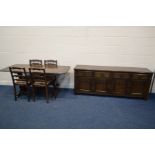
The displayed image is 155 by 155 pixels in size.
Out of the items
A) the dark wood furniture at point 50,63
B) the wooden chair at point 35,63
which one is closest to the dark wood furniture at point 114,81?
the dark wood furniture at point 50,63

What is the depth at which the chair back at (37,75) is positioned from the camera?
3393 mm

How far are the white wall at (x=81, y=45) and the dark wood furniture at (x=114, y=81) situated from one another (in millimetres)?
453

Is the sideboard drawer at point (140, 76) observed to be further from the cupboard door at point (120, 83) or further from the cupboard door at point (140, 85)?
the cupboard door at point (120, 83)

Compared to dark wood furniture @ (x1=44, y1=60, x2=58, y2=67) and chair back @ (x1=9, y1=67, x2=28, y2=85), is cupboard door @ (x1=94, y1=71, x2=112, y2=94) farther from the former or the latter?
chair back @ (x1=9, y1=67, x2=28, y2=85)

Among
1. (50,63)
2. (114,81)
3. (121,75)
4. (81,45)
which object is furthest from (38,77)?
(121,75)

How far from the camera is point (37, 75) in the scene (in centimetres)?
344

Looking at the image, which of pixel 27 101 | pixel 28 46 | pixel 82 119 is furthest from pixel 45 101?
pixel 28 46

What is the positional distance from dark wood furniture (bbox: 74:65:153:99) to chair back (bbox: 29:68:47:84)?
86 cm

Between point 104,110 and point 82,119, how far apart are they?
2.07ft

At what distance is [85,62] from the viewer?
4219mm

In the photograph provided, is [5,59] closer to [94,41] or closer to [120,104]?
[94,41]

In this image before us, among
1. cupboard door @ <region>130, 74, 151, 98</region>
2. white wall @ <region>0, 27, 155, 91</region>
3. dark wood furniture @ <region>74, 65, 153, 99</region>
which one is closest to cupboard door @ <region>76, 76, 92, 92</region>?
dark wood furniture @ <region>74, 65, 153, 99</region>

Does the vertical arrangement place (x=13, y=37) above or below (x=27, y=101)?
above

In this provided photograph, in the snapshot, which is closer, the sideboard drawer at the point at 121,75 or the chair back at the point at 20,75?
the chair back at the point at 20,75
